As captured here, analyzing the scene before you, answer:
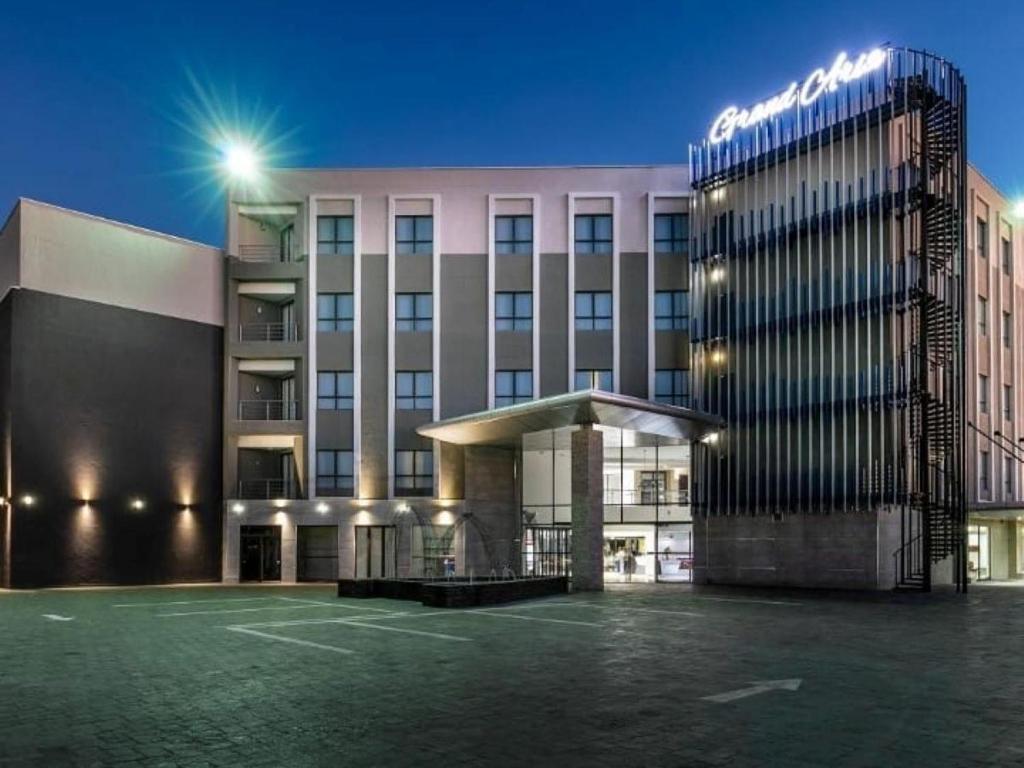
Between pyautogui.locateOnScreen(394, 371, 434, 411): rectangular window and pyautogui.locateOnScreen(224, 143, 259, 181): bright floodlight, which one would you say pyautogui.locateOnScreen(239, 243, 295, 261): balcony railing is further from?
pyautogui.locateOnScreen(394, 371, 434, 411): rectangular window

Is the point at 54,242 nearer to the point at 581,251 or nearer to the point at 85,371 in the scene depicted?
the point at 85,371

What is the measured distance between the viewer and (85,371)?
3981 cm

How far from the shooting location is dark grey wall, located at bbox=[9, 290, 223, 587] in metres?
37.9

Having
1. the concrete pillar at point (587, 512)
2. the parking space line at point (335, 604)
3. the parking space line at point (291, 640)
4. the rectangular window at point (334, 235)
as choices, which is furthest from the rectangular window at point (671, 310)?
the parking space line at point (291, 640)

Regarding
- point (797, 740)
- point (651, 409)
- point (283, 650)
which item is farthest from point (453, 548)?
point (797, 740)

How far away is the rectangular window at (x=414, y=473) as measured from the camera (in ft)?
144

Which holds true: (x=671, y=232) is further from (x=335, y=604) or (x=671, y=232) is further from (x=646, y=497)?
(x=335, y=604)

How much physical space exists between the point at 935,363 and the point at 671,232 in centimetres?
1351

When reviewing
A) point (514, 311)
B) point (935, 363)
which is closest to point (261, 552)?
point (514, 311)

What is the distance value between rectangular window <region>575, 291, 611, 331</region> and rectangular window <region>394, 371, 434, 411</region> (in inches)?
289

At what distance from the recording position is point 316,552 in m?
44.8

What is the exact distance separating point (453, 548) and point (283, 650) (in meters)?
25.7

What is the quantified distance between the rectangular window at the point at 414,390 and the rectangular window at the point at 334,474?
3.41 meters

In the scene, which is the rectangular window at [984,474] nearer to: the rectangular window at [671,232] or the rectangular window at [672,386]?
the rectangular window at [672,386]
